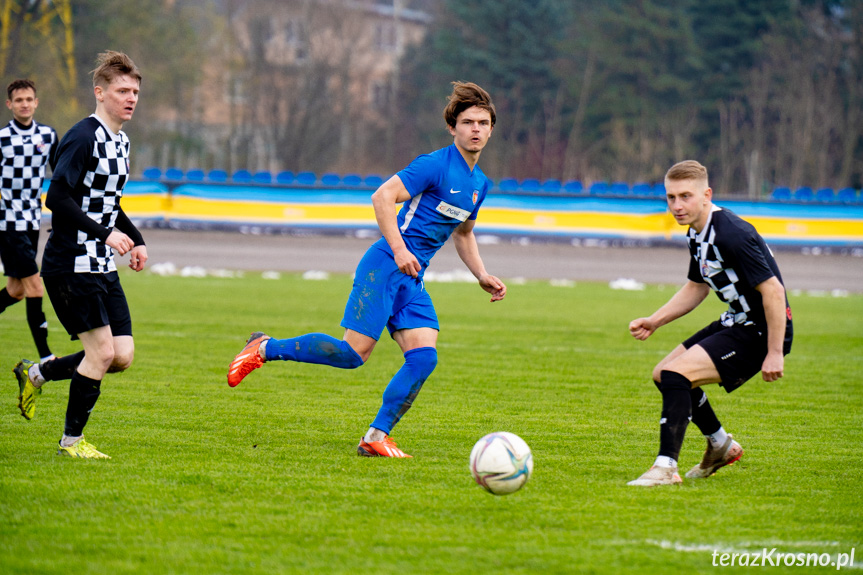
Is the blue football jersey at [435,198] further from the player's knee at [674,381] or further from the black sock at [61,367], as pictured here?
the black sock at [61,367]

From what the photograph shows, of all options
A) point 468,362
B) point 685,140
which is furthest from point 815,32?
point 468,362

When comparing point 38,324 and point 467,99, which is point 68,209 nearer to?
point 467,99

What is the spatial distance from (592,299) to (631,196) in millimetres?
8887

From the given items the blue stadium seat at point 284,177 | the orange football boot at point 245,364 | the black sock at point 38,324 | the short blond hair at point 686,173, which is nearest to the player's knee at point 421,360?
the orange football boot at point 245,364

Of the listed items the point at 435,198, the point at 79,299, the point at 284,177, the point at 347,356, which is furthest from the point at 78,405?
the point at 284,177

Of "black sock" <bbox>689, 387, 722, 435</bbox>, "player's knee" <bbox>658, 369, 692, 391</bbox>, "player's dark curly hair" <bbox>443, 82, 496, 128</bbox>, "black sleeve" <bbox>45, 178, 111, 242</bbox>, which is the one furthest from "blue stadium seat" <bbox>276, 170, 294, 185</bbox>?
"player's knee" <bbox>658, 369, 692, 391</bbox>

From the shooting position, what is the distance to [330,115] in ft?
133

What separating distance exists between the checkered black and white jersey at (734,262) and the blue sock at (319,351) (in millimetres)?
2027

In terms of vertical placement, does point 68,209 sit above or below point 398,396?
above

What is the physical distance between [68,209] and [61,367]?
1.25 m

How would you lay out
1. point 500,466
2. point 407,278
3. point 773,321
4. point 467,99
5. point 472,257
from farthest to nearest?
1. point 472,257
2. point 407,278
3. point 467,99
4. point 773,321
5. point 500,466

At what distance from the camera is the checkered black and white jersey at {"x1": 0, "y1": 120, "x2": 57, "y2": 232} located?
8211 millimetres

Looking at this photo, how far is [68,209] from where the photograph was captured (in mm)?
5047

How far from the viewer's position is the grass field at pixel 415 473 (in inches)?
150
